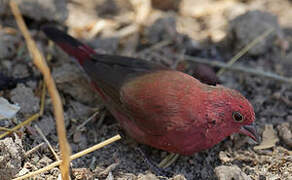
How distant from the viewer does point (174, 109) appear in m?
3.57

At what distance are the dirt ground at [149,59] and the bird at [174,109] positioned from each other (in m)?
0.27

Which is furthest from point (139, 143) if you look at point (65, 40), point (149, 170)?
point (65, 40)

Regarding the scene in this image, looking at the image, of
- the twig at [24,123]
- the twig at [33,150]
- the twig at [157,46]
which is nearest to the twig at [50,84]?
the twig at [33,150]

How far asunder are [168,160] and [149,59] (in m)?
1.50

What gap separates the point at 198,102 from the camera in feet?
11.7

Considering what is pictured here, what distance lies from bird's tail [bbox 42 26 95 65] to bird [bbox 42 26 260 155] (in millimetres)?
474

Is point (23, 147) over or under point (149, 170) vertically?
over

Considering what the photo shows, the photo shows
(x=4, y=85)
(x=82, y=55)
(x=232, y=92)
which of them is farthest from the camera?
(x=82, y=55)

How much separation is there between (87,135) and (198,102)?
4.07 feet

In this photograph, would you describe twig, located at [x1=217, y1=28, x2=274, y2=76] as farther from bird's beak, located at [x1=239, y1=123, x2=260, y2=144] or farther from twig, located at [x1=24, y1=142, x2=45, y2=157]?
twig, located at [x1=24, y1=142, x2=45, y2=157]

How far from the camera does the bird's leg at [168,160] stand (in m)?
3.87

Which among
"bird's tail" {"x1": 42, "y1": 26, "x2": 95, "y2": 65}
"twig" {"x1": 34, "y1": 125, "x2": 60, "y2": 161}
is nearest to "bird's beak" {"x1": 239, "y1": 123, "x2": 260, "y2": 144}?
"twig" {"x1": 34, "y1": 125, "x2": 60, "y2": 161}

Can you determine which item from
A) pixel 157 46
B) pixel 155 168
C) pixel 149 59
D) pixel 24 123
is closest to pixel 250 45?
pixel 157 46

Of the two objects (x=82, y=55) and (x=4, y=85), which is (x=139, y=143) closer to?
(x=82, y=55)
